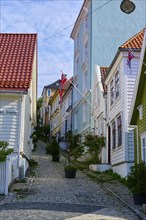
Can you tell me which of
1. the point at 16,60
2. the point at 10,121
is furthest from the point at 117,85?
the point at 10,121

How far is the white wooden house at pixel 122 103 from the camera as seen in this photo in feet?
60.1

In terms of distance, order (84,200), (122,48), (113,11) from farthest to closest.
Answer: (113,11) → (122,48) → (84,200)

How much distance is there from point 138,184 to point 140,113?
470 cm

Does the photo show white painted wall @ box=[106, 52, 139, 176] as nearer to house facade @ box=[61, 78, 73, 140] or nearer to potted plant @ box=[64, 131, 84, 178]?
potted plant @ box=[64, 131, 84, 178]

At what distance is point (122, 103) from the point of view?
1909cm

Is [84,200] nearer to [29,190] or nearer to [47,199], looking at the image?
[47,199]

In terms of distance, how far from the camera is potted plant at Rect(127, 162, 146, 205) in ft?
37.6

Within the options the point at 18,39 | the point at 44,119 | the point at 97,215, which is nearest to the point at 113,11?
the point at 18,39

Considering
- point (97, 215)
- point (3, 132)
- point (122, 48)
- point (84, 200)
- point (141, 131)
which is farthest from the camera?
point (122, 48)

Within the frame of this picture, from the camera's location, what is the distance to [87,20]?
3444cm

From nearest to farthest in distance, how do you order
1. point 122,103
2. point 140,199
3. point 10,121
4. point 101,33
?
point 140,199 → point 10,121 → point 122,103 → point 101,33

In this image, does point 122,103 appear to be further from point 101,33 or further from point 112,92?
point 101,33

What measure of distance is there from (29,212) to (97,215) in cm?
182

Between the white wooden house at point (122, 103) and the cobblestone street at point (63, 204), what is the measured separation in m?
2.97
